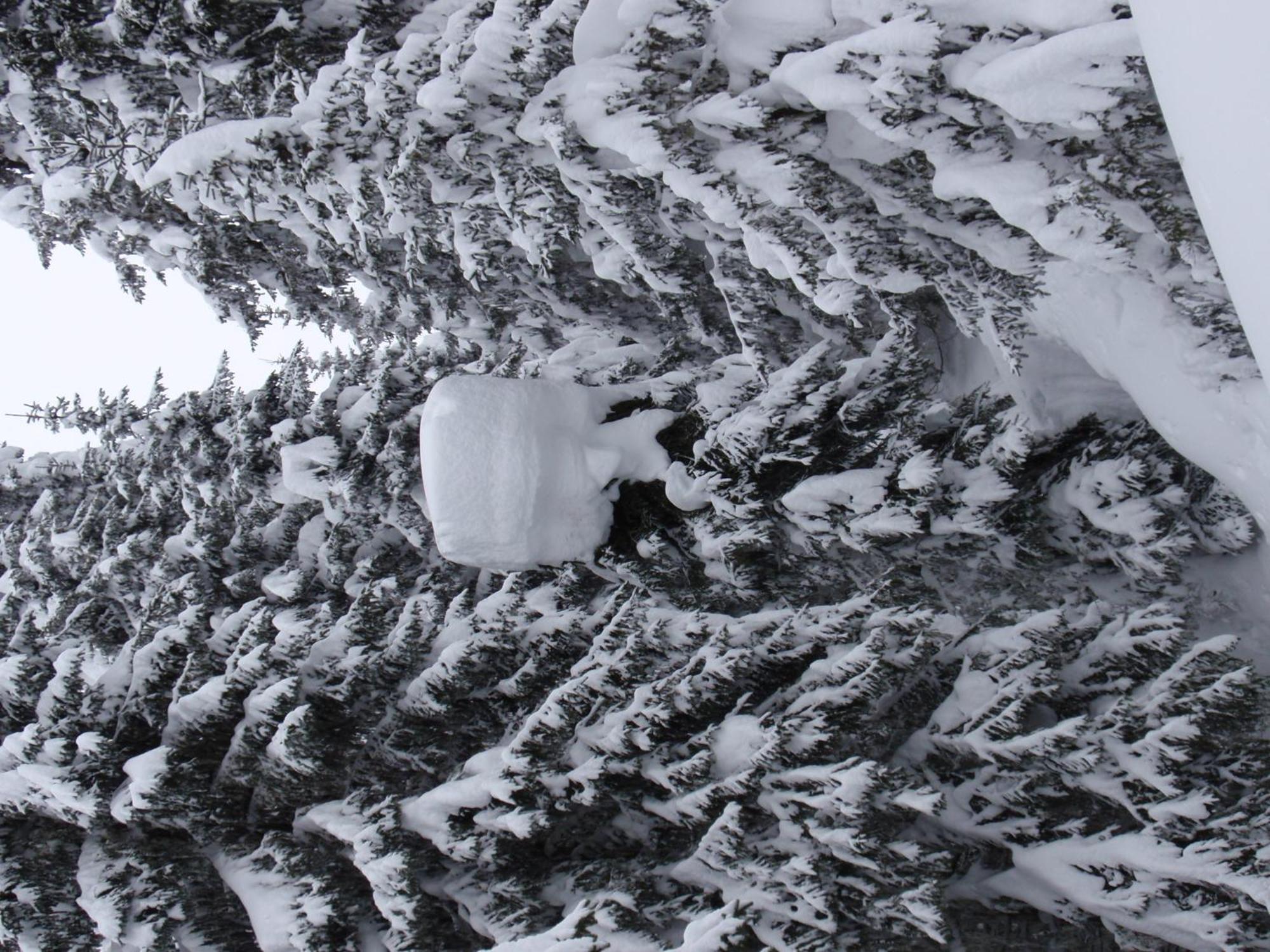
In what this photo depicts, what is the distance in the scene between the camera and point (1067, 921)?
20.9 ft

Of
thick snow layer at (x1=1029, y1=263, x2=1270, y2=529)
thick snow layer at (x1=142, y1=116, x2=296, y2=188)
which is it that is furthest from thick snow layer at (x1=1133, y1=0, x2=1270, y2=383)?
thick snow layer at (x1=142, y1=116, x2=296, y2=188)

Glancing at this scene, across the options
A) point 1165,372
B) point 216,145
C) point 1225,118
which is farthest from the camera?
point 216,145

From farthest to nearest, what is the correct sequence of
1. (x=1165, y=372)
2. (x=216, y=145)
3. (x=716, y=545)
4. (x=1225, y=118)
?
(x=216, y=145), (x=716, y=545), (x=1165, y=372), (x=1225, y=118)

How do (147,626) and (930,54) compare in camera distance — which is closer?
(930,54)

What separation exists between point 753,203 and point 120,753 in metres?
6.18

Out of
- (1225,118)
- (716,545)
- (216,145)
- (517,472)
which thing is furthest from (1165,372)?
(216,145)

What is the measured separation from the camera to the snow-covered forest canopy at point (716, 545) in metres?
5.70

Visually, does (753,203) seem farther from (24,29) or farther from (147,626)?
(24,29)

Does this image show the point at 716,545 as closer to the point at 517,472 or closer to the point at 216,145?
the point at 517,472

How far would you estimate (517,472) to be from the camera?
7730mm

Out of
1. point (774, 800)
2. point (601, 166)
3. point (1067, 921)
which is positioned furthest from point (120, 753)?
point (1067, 921)

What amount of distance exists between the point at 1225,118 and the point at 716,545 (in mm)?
4723

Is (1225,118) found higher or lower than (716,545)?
higher

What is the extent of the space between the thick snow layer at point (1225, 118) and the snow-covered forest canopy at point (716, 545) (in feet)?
1.98
